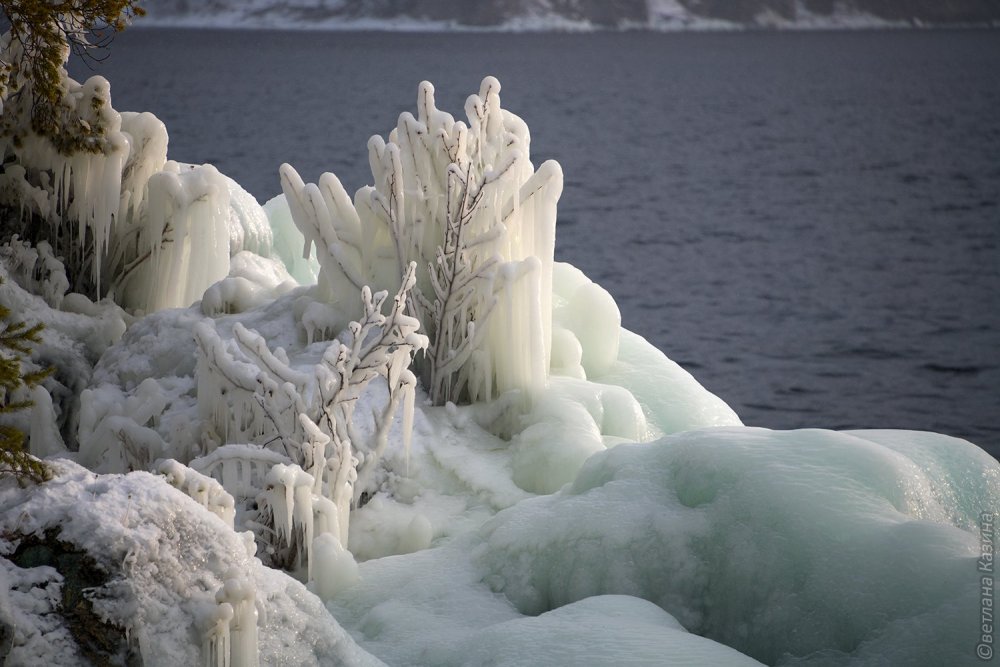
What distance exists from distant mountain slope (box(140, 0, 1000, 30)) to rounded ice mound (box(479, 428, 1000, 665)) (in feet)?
525

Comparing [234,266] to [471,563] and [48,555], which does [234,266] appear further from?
[48,555]

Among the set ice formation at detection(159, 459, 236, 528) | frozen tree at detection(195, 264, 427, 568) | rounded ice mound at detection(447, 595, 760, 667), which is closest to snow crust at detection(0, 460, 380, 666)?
ice formation at detection(159, 459, 236, 528)

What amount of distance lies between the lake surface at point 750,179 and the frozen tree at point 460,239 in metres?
14.7

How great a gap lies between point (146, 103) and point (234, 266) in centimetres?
6475

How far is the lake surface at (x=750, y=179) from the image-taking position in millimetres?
29266

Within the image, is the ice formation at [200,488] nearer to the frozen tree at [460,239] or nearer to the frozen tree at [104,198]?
the frozen tree at [460,239]

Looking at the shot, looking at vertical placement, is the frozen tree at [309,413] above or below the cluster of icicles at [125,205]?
below

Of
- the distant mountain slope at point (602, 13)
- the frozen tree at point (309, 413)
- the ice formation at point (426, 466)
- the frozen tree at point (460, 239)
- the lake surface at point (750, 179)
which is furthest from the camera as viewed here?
the distant mountain slope at point (602, 13)

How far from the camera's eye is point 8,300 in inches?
444

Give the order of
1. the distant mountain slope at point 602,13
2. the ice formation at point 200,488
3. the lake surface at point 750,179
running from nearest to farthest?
the ice formation at point 200,488 < the lake surface at point 750,179 < the distant mountain slope at point 602,13

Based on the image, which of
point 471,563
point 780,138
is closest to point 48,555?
point 471,563

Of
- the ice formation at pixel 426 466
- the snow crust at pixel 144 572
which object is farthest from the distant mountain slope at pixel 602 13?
the snow crust at pixel 144 572

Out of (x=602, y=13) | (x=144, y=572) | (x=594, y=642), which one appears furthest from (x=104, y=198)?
(x=602, y=13)

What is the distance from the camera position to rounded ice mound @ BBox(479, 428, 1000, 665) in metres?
7.00
